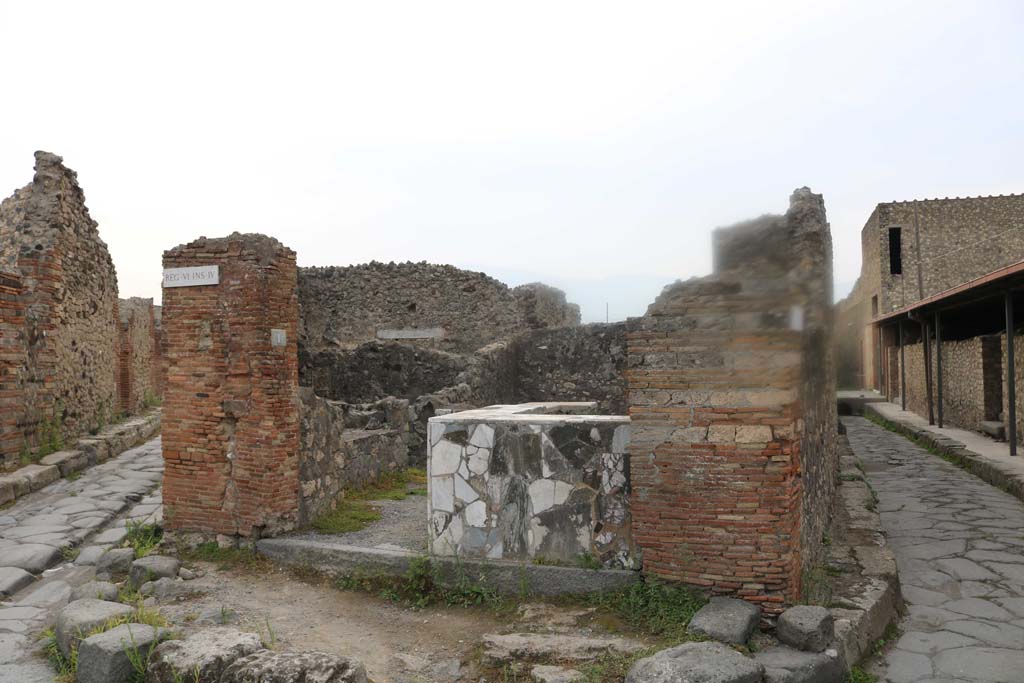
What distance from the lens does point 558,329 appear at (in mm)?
14062

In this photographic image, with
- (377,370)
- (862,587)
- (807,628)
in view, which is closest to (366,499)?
(862,587)

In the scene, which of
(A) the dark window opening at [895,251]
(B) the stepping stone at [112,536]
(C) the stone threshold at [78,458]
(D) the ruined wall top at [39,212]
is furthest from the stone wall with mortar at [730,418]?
(A) the dark window opening at [895,251]

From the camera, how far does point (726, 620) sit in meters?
3.90

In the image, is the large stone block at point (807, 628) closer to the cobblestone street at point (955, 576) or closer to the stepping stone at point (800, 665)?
the stepping stone at point (800, 665)

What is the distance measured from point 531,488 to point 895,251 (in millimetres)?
26798

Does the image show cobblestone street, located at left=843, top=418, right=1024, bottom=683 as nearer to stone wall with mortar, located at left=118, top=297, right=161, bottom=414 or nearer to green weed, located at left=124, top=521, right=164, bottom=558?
green weed, located at left=124, top=521, right=164, bottom=558

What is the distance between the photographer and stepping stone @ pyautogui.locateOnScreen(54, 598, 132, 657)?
420cm

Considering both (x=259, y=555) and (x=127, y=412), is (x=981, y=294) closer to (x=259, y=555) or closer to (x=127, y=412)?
(x=259, y=555)

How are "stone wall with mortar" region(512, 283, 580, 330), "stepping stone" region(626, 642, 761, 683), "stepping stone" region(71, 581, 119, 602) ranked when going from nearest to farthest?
"stepping stone" region(626, 642, 761, 683)
"stepping stone" region(71, 581, 119, 602)
"stone wall with mortar" region(512, 283, 580, 330)

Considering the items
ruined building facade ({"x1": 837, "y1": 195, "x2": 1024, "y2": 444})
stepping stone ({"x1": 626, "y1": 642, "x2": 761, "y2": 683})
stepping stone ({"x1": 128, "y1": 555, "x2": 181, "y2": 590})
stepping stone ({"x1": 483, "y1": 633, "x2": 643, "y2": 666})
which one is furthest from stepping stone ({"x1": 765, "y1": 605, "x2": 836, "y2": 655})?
ruined building facade ({"x1": 837, "y1": 195, "x2": 1024, "y2": 444})

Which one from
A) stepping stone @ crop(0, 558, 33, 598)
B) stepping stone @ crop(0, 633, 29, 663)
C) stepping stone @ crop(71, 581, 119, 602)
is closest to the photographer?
stepping stone @ crop(0, 633, 29, 663)

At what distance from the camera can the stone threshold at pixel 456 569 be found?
4.68 metres

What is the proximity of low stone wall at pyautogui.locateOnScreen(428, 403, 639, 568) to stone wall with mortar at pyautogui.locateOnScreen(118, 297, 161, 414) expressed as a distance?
9.92m

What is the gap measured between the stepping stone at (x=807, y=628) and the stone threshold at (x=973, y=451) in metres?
6.02
